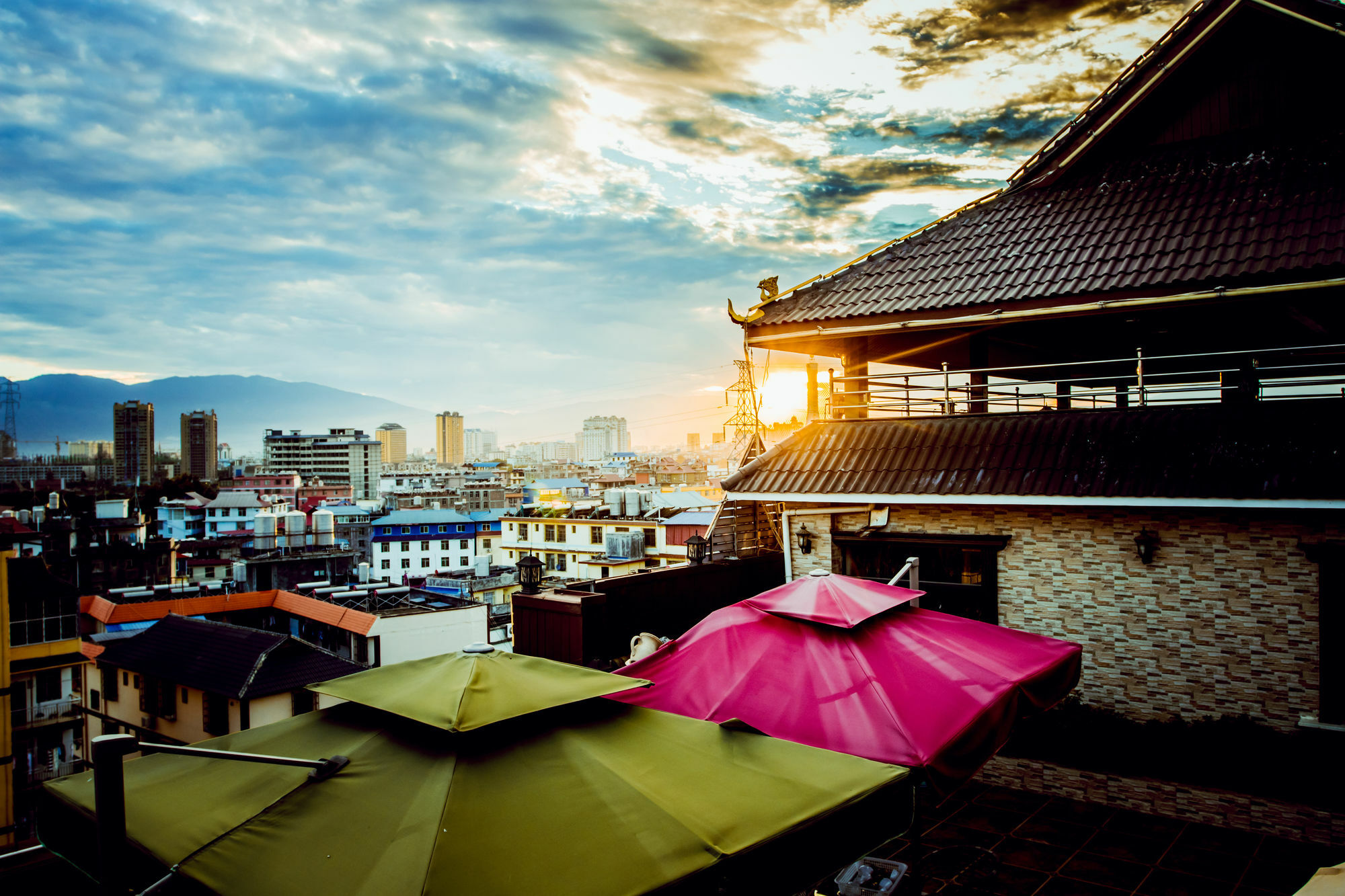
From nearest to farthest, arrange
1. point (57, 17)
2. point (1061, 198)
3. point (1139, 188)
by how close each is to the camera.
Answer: point (1139, 188) → point (1061, 198) → point (57, 17)

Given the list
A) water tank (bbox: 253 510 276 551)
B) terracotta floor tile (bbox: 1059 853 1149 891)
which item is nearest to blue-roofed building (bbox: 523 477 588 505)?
water tank (bbox: 253 510 276 551)

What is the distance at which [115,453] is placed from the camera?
19862 centimetres

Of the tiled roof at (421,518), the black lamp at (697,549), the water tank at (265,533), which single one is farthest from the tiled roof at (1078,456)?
the tiled roof at (421,518)

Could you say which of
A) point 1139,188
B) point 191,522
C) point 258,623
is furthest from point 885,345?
point 191,522

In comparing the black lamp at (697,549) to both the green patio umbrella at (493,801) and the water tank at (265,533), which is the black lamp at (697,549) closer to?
the green patio umbrella at (493,801)

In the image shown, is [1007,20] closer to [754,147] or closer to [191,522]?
[754,147]

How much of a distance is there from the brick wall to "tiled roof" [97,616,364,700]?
21.8 metres

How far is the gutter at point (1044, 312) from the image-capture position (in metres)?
6.67

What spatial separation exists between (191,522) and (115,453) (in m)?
133

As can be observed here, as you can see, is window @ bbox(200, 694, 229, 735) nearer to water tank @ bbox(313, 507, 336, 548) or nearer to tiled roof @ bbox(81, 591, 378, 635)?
tiled roof @ bbox(81, 591, 378, 635)

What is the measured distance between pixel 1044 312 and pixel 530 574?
7374 millimetres

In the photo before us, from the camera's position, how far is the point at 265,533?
7112 cm

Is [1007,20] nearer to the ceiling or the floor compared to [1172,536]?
nearer to the ceiling

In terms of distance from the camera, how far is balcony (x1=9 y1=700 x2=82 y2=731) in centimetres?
3016
